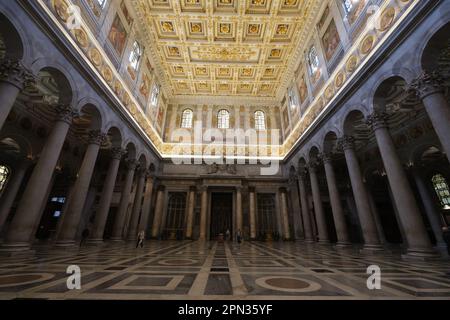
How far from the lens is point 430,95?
656 centimetres

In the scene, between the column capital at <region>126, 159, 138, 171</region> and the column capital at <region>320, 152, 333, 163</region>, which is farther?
the column capital at <region>126, 159, 138, 171</region>

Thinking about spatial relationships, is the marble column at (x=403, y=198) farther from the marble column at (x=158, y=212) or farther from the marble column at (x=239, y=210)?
the marble column at (x=158, y=212)

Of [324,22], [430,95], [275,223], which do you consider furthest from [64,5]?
[275,223]

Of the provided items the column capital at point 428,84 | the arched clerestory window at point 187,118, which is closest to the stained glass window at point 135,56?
the arched clerestory window at point 187,118

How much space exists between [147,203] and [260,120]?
1582 cm

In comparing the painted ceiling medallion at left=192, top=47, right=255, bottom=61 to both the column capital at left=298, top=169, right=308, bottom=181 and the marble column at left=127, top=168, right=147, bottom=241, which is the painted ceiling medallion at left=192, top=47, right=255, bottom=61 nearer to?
the column capital at left=298, top=169, right=308, bottom=181

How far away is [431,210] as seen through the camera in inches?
502

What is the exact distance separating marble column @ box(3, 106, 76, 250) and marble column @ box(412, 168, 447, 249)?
67.2ft

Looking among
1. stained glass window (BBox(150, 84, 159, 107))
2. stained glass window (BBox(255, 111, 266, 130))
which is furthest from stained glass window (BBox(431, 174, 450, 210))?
stained glass window (BBox(150, 84, 159, 107))

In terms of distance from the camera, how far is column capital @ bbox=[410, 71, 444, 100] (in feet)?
21.4

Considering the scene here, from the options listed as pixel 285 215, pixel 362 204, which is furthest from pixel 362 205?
pixel 285 215
